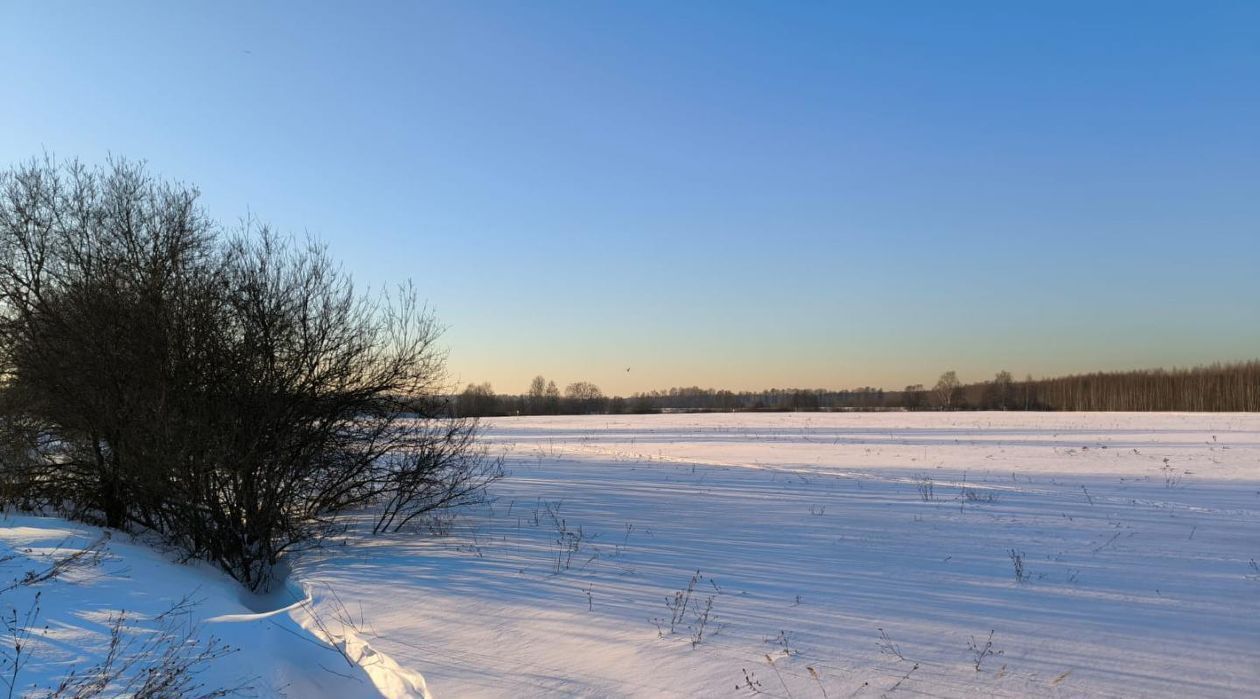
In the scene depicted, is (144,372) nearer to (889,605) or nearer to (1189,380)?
(889,605)

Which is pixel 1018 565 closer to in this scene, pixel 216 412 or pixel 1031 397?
pixel 216 412

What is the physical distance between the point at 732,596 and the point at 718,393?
148 meters

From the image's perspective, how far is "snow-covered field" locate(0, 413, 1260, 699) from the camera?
4.91 meters

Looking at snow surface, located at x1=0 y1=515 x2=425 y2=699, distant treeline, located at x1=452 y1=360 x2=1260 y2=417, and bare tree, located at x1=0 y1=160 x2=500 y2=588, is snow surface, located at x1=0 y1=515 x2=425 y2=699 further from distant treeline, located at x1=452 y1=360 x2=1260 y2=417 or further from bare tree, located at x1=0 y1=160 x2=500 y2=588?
distant treeline, located at x1=452 y1=360 x2=1260 y2=417

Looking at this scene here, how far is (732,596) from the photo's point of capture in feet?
22.9

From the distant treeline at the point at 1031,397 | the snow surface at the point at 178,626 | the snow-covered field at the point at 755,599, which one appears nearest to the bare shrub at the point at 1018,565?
the snow-covered field at the point at 755,599

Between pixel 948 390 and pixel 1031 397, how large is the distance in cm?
1864

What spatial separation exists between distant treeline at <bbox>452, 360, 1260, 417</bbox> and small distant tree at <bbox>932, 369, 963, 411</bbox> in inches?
6.1

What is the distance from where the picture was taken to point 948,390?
11738 cm

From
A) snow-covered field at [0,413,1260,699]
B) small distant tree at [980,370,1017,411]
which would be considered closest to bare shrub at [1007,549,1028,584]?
snow-covered field at [0,413,1260,699]

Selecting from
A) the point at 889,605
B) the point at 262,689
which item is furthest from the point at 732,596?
the point at 262,689

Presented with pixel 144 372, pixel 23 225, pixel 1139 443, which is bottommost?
pixel 1139 443

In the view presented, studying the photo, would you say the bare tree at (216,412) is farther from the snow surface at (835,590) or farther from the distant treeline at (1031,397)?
the distant treeline at (1031,397)

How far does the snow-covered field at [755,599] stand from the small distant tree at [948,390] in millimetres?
100245
